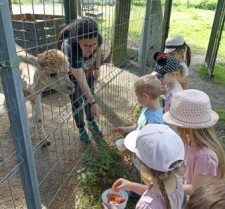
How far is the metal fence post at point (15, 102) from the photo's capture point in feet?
4.75

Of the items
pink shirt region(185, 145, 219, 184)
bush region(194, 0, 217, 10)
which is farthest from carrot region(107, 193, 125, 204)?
bush region(194, 0, 217, 10)

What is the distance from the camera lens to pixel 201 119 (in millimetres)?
1954

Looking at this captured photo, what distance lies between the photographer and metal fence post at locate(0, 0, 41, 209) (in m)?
1.45

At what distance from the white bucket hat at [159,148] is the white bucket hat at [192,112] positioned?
0.38 meters

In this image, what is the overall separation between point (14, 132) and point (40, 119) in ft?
6.48

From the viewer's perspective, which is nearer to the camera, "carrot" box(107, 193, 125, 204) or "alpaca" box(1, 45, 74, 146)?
"carrot" box(107, 193, 125, 204)

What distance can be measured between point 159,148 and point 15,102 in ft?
2.47

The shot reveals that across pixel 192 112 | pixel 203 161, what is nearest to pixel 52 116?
pixel 192 112

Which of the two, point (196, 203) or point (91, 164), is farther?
point (91, 164)

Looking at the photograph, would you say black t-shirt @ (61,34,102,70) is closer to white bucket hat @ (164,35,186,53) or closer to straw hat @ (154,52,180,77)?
straw hat @ (154,52,180,77)

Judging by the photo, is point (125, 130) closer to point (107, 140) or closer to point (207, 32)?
point (107, 140)

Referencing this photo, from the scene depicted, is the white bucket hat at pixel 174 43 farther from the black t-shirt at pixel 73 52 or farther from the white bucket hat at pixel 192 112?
the white bucket hat at pixel 192 112

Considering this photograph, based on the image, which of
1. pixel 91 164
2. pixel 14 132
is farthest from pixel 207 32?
pixel 14 132

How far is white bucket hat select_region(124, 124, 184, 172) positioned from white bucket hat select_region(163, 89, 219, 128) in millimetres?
383
